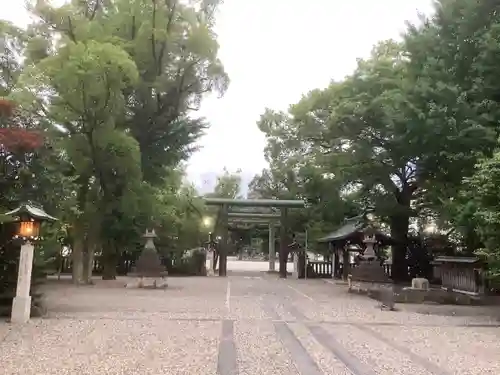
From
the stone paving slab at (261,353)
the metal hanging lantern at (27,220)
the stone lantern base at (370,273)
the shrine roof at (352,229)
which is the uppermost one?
the shrine roof at (352,229)

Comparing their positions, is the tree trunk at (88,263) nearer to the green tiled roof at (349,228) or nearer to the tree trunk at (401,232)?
the green tiled roof at (349,228)

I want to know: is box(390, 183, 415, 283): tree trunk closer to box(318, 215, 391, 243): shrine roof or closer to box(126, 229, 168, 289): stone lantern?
box(318, 215, 391, 243): shrine roof

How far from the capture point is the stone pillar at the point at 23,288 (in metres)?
8.75

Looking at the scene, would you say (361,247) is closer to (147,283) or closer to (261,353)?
(147,283)

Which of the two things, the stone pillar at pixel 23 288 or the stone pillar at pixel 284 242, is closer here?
the stone pillar at pixel 23 288

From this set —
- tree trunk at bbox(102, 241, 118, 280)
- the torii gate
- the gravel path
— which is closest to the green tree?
the torii gate

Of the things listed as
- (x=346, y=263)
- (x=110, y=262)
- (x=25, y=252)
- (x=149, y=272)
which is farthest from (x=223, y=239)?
(x=25, y=252)

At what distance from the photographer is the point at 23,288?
884 centimetres

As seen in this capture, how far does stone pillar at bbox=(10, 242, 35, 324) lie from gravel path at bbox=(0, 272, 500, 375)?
281mm

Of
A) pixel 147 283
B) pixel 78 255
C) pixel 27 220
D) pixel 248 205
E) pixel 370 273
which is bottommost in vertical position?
pixel 147 283

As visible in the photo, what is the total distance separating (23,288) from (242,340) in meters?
4.08

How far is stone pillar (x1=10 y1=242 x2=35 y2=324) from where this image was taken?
28.7 feet

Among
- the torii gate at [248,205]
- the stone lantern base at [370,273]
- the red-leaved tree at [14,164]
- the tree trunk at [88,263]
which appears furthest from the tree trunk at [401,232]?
the red-leaved tree at [14,164]

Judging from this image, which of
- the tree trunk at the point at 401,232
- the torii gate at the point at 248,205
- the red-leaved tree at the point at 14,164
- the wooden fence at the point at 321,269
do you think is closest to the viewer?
the red-leaved tree at the point at 14,164
